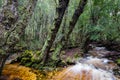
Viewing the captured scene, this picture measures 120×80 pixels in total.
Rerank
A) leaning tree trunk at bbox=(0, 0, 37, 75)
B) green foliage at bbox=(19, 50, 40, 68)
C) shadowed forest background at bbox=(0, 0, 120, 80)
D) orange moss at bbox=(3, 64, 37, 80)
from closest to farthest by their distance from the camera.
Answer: leaning tree trunk at bbox=(0, 0, 37, 75), shadowed forest background at bbox=(0, 0, 120, 80), orange moss at bbox=(3, 64, 37, 80), green foliage at bbox=(19, 50, 40, 68)

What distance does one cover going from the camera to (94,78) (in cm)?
792

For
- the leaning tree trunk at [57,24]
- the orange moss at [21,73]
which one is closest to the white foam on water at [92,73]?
the leaning tree trunk at [57,24]

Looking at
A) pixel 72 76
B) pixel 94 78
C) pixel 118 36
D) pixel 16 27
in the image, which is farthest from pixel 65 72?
pixel 118 36

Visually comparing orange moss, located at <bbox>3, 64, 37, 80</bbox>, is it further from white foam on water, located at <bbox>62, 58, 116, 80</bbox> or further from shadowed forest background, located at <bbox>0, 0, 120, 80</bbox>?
white foam on water, located at <bbox>62, 58, 116, 80</bbox>

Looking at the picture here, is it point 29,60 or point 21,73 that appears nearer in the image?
point 21,73

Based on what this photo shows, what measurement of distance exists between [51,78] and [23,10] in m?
3.08

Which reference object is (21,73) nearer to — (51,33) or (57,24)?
(51,33)

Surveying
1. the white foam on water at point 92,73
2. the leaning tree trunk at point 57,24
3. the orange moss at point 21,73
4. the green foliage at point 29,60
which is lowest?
the white foam on water at point 92,73

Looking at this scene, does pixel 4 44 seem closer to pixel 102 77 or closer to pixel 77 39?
pixel 102 77

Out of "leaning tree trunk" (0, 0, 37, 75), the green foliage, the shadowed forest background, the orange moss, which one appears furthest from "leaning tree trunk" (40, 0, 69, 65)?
"leaning tree trunk" (0, 0, 37, 75)

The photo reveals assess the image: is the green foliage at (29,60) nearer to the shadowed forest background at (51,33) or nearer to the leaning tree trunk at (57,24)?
the shadowed forest background at (51,33)

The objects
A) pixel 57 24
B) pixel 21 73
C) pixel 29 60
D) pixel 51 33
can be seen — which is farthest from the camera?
pixel 29 60

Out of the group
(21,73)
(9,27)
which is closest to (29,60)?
(21,73)

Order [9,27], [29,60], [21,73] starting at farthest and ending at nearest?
[29,60]
[21,73]
[9,27]
